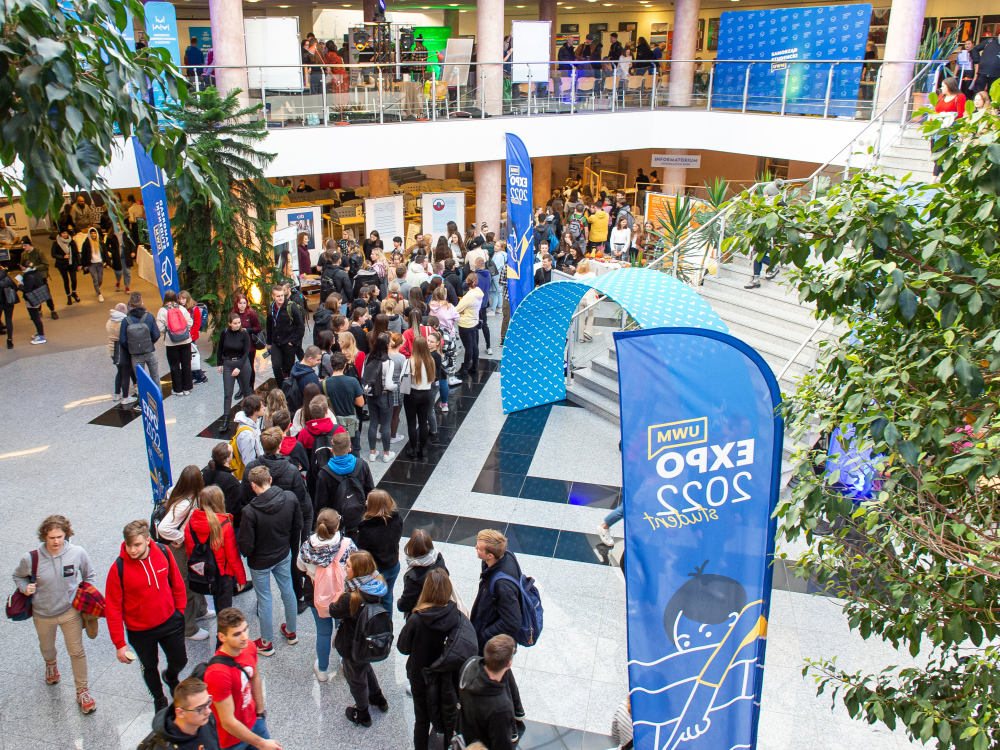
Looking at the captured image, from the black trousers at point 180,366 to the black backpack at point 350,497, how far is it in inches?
177

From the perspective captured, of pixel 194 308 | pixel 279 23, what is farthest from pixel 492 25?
pixel 194 308

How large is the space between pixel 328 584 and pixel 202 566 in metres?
0.89

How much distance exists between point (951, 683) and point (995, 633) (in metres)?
Answer: 0.31

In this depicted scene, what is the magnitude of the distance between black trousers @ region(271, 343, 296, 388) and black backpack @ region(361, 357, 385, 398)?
1.72 metres

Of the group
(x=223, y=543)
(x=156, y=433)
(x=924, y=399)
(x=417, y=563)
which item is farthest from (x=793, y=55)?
(x=924, y=399)

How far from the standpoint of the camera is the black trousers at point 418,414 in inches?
318

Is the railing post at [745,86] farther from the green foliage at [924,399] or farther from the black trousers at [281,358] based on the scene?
the green foliage at [924,399]

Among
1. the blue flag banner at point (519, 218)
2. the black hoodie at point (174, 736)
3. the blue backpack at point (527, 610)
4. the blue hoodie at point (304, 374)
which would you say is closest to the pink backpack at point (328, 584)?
the blue backpack at point (527, 610)

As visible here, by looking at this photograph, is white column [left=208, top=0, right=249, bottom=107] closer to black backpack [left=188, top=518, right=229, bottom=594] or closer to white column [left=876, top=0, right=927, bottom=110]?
black backpack [left=188, top=518, right=229, bottom=594]

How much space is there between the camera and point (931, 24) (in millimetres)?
19719

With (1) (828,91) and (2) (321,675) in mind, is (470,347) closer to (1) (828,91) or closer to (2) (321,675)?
(2) (321,675)

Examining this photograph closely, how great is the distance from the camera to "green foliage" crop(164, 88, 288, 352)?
32.6 ft

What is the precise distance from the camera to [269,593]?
534 centimetres

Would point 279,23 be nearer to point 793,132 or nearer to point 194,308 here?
point 194,308
